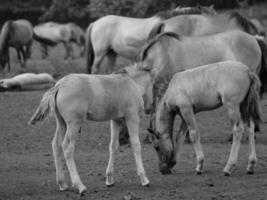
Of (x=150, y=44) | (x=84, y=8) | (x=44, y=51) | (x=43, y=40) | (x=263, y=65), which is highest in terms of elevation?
(x=150, y=44)

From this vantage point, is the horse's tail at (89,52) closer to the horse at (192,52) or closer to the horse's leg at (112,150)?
the horse at (192,52)

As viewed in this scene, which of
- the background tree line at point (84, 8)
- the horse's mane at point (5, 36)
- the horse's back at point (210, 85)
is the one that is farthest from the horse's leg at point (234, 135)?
the horse's mane at point (5, 36)

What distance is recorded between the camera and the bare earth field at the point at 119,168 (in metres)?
8.31

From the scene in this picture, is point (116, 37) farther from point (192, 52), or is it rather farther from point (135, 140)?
point (135, 140)

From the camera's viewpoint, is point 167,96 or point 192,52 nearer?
point 167,96

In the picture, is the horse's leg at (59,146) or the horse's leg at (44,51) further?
the horse's leg at (44,51)

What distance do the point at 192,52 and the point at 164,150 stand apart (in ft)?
10.1

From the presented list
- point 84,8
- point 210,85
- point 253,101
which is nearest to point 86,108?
point 210,85

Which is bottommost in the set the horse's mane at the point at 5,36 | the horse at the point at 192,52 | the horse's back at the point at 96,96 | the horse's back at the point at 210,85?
the horse's mane at the point at 5,36

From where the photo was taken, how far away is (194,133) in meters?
9.41

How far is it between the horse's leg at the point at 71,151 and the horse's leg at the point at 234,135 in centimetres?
187

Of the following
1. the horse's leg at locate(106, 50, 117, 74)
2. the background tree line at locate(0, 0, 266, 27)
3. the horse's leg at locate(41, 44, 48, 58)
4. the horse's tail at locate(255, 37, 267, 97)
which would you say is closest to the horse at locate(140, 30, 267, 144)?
the horse's tail at locate(255, 37, 267, 97)

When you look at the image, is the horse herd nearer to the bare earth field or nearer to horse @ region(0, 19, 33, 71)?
the bare earth field

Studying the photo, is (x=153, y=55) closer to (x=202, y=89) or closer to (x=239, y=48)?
(x=239, y=48)
